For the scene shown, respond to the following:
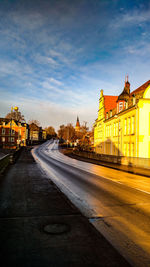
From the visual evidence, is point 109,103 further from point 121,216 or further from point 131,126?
point 121,216

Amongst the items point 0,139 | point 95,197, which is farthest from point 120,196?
point 0,139

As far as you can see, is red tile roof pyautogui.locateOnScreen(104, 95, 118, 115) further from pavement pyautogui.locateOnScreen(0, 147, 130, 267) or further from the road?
pavement pyautogui.locateOnScreen(0, 147, 130, 267)

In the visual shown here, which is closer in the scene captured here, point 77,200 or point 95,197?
point 77,200

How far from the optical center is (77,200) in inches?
343

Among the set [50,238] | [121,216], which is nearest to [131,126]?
[121,216]

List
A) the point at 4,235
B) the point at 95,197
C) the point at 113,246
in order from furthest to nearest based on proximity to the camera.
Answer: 1. the point at 95,197
2. the point at 4,235
3. the point at 113,246

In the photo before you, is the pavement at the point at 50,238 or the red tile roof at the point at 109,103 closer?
the pavement at the point at 50,238

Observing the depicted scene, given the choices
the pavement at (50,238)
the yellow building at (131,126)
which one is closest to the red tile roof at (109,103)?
the yellow building at (131,126)

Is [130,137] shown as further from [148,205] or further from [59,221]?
[59,221]

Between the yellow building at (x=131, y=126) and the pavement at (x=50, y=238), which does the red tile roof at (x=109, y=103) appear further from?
the pavement at (x=50, y=238)

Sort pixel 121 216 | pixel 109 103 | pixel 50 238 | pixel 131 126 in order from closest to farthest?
pixel 50 238
pixel 121 216
pixel 131 126
pixel 109 103

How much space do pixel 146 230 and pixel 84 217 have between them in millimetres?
1919

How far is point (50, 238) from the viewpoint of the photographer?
196 inches

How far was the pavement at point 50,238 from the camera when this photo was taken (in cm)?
400
